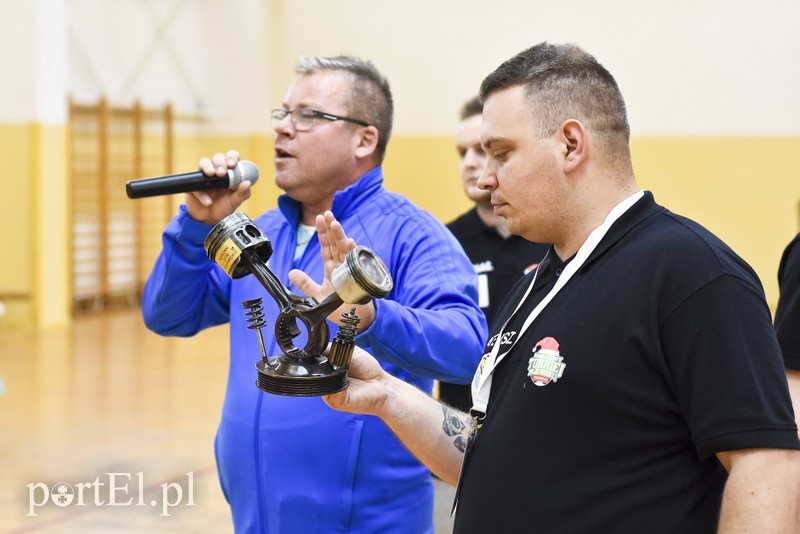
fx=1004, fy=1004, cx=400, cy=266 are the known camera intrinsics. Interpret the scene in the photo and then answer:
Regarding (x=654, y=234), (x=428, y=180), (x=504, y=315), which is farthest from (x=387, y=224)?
(x=428, y=180)

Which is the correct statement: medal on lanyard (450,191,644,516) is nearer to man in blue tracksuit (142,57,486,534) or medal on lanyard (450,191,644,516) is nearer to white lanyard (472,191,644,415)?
white lanyard (472,191,644,415)

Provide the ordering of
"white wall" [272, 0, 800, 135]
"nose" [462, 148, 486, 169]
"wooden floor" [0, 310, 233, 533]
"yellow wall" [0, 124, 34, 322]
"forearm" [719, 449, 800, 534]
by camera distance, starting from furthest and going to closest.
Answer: "yellow wall" [0, 124, 34, 322] < "white wall" [272, 0, 800, 135] < "wooden floor" [0, 310, 233, 533] < "nose" [462, 148, 486, 169] < "forearm" [719, 449, 800, 534]

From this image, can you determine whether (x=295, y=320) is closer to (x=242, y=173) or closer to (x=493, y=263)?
(x=242, y=173)

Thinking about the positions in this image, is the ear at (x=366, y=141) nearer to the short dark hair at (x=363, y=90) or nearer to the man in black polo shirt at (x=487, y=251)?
the short dark hair at (x=363, y=90)

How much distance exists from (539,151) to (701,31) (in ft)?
26.4

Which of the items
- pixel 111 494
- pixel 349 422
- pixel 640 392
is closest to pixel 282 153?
pixel 349 422

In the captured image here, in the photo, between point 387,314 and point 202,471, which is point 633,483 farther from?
point 202,471

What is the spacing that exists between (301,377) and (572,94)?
0.59m

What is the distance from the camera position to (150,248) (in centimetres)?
1179

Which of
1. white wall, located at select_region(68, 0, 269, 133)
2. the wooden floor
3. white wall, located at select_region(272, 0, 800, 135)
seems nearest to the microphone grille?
the wooden floor

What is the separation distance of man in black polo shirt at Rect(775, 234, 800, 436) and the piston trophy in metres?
0.83

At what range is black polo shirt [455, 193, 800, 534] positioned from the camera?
1.27 metres

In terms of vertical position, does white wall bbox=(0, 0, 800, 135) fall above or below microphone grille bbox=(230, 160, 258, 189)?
below

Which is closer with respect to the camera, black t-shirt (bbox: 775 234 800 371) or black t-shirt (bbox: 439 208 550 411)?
black t-shirt (bbox: 775 234 800 371)
